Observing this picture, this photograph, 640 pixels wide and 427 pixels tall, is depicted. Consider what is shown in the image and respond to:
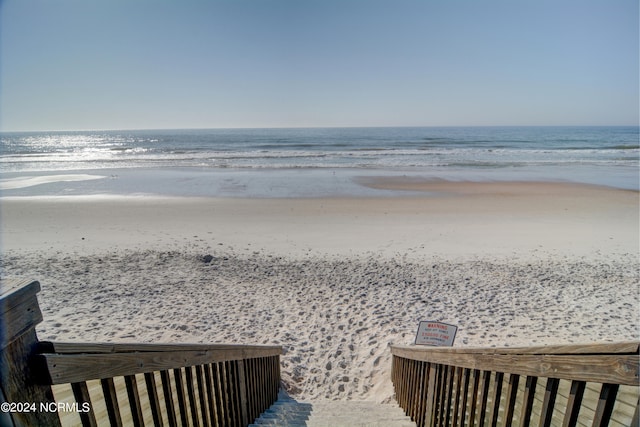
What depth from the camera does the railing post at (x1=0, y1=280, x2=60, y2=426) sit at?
1.02m

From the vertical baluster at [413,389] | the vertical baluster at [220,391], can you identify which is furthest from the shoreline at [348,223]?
the vertical baluster at [220,391]

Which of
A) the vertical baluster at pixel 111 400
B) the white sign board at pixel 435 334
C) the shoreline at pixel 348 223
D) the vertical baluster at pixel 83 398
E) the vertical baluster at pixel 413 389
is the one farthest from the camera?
the shoreline at pixel 348 223

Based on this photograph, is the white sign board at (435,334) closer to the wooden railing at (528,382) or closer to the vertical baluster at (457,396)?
the wooden railing at (528,382)

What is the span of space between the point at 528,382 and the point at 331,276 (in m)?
7.20

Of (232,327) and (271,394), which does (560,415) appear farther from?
(232,327)

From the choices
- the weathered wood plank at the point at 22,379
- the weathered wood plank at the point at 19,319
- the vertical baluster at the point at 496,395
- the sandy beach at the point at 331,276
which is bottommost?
the sandy beach at the point at 331,276

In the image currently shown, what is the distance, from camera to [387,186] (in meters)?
20.4

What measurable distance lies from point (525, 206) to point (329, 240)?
9765mm

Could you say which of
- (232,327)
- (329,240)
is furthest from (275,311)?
(329,240)

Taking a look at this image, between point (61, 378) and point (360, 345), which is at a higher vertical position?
point (61, 378)

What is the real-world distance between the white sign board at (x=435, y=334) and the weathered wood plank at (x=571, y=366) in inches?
114

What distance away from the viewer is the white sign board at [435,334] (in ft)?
16.0

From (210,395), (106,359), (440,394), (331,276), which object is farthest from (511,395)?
(331,276)

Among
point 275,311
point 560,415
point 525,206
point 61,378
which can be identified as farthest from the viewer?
point 525,206
